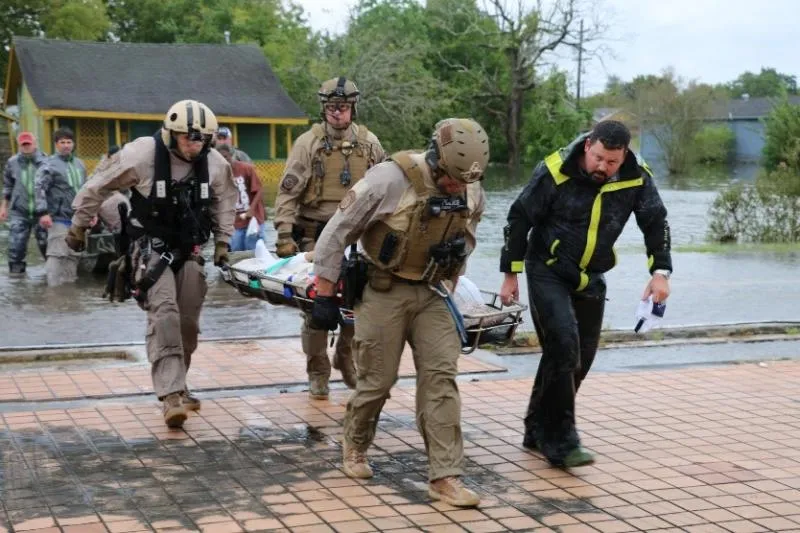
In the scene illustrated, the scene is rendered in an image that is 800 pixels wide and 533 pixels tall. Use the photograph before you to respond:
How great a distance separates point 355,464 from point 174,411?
1287 mm

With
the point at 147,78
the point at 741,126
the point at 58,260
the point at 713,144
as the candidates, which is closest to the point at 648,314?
the point at 58,260

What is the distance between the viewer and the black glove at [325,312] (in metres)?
5.71

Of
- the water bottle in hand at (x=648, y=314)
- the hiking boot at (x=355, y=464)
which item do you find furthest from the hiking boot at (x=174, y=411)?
the water bottle in hand at (x=648, y=314)

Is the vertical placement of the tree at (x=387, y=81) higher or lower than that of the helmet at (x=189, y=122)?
higher

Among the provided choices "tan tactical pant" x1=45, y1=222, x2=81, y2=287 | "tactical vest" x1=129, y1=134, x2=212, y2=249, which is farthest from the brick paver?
"tan tactical pant" x1=45, y1=222, x2=81, y2=287

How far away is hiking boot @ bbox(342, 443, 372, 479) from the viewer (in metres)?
5.91

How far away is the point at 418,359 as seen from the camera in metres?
5.80

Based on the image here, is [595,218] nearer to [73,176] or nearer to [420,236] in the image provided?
[420,236]

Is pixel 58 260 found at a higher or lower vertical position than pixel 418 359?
lower

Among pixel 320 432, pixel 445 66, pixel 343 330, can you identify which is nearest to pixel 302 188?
pixel 343 330

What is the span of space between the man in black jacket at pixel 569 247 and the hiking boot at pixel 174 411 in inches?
77.6

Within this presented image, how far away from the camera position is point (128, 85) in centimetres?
4425

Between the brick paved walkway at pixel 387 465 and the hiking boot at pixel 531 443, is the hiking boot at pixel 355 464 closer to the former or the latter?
the brick paved walkway at pixel 387 465

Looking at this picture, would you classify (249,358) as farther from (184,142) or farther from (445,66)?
(445,66)
